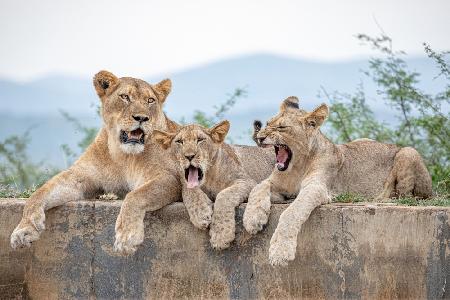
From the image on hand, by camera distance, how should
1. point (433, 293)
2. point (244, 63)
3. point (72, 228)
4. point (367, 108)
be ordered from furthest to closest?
point (244, 63) → point (367, 108) → point (72, 228) → point (433, 293)

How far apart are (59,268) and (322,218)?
1955 millimetres

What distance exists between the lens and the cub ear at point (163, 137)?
695cm

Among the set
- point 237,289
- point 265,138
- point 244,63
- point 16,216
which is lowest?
point 237,289

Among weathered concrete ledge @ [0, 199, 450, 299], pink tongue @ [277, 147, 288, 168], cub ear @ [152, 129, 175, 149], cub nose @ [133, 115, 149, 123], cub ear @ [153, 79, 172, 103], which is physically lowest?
weathered concrete ledge @ [0, 199, 450, 299]

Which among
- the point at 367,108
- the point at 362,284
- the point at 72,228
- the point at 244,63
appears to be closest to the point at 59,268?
the point at 72,228

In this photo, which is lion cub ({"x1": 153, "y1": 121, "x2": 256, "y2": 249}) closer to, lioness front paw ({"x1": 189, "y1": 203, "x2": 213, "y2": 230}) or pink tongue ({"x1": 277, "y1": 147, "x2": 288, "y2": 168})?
lioness front paw ({"x1": 189, "y1": 203, "x2": 213, "y2": 230})

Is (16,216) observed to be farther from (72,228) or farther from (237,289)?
(237,289)

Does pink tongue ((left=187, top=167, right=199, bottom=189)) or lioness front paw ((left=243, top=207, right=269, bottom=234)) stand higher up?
pink tongue ((left=187, top=167, right=199, bottom=189))

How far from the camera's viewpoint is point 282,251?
6.13m

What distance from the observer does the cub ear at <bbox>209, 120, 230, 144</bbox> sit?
7.00 metres

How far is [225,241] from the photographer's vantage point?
21.5ft

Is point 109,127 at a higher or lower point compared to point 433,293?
higher

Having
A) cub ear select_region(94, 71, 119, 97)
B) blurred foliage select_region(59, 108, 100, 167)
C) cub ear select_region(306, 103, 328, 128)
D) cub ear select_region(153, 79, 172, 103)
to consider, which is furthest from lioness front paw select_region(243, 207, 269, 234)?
blurred foliage select_region(59, 108, 100, 167)

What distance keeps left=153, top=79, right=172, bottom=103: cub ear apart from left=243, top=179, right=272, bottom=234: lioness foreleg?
1235mm
